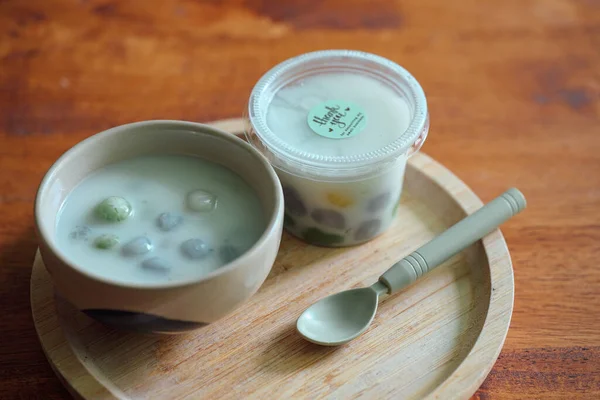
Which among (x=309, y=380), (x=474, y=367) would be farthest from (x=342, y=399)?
(x=474, y=367)

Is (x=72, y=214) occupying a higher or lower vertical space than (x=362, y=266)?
higher

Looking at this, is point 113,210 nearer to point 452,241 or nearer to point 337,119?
point 337,119

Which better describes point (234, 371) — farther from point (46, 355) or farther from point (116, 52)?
point (116, 52)

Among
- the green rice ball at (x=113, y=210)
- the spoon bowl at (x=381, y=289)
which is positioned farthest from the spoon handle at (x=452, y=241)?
the green rice ball at (x=113, y=210)

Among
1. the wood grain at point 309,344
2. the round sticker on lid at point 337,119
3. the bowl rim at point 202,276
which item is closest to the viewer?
the bowl rim at point 202,276

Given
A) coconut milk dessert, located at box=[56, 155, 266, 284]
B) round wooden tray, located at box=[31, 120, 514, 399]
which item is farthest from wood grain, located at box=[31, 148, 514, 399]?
coconut milk dessert, located at box=[56, 155, 266, 284]

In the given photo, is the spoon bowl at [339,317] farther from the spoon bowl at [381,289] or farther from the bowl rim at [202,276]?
the bowl rim at [202,276]
